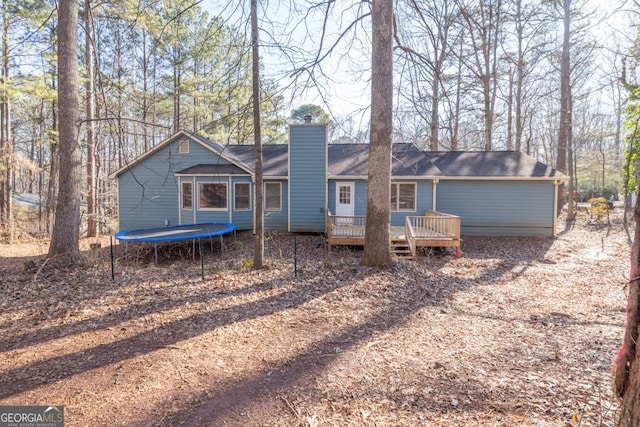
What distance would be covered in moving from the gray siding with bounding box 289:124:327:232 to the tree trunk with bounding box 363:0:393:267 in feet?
19.2

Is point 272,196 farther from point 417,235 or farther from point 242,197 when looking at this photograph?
point 417,235

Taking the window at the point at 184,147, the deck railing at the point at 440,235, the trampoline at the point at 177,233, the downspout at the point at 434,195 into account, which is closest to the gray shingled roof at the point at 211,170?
the window at the point at 184,147

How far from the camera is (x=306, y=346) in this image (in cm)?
379

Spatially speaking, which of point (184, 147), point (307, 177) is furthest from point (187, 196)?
point (307, 177)

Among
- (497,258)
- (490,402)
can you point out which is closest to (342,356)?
(490,402)

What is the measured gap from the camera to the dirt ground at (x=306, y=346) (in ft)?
8.70

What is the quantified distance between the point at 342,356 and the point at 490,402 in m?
1.48

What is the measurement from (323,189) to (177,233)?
5688 mm

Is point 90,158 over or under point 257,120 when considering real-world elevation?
over

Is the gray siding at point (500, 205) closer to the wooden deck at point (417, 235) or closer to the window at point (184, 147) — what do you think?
the wooden deck at point (417, 235)

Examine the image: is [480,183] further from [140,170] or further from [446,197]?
[140,170]

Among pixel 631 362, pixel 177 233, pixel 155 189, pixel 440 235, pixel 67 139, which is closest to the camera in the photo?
pixel 631 362

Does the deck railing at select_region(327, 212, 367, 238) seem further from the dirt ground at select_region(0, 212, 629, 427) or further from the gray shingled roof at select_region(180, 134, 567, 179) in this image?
the dirt ground at select_region(0, 212, 629, 427)

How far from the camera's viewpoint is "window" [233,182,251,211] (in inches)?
525
